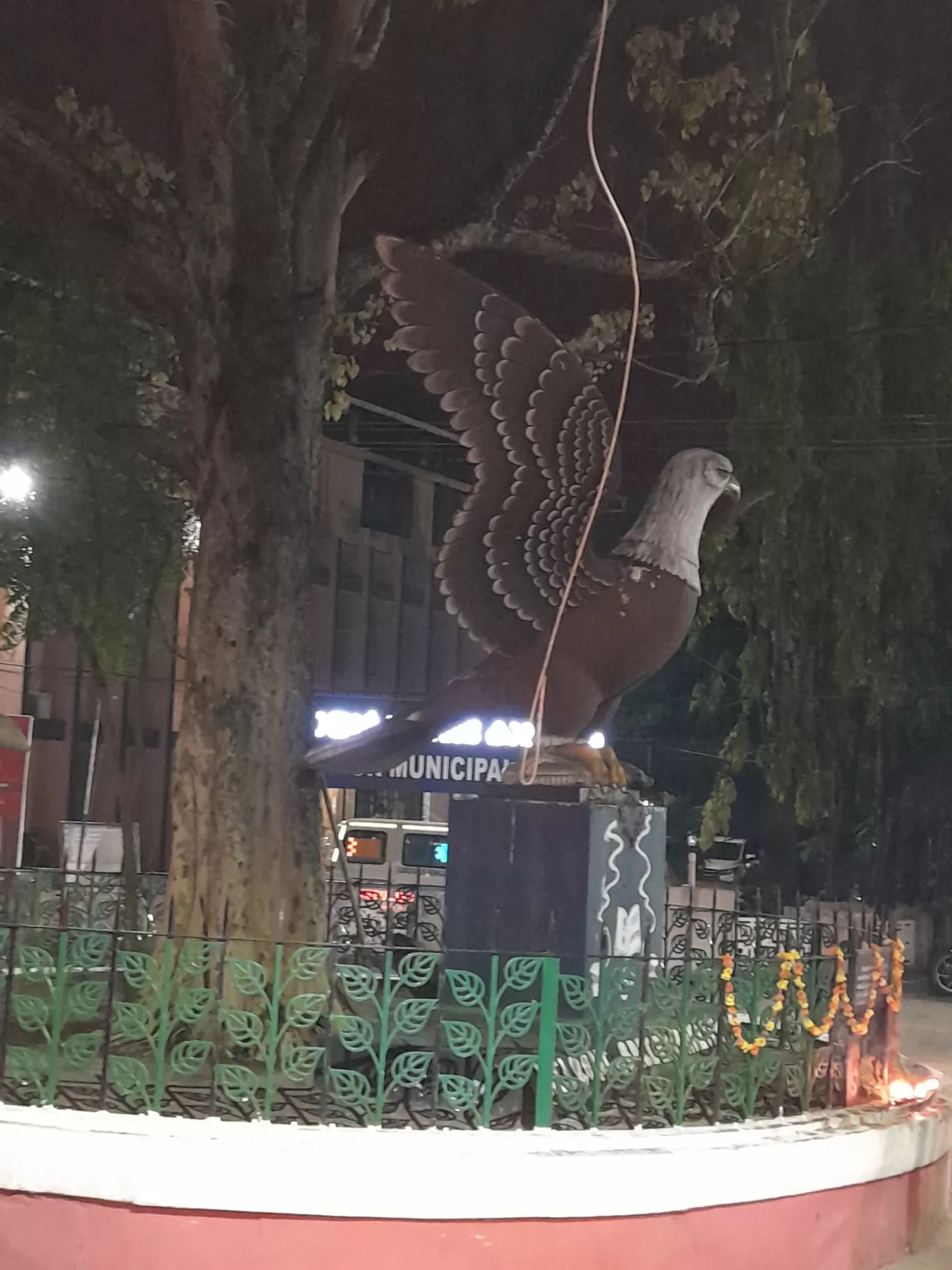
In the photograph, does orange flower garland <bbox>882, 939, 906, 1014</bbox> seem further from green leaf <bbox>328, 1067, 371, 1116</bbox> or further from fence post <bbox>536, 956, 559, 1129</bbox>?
green leaf <bbox>328, 1067, 371, 1116</bbox>

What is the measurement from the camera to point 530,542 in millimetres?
5953

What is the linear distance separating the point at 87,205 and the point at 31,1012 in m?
4.42

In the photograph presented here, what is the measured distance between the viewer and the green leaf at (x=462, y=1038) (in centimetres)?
471

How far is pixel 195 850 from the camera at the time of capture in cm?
615

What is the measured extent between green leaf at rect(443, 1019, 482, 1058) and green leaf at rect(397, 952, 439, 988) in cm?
22

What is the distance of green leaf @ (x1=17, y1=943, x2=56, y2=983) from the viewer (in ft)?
16.8

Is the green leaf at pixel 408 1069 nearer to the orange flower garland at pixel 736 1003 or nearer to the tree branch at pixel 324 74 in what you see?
the orange flower garland at pixel 736 1003

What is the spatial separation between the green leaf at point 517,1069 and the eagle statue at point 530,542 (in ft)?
4.74

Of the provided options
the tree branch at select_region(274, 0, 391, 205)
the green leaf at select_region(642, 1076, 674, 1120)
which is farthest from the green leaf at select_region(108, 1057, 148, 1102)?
the tree branch at select_region(274, 0, 391, 205)

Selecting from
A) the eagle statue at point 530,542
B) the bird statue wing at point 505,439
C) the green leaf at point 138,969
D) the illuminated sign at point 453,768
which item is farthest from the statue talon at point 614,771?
the illuminated sign at point 453,768

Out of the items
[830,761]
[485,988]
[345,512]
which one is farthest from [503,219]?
[345,512]

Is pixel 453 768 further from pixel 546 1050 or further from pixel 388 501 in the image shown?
pixel 546 1050

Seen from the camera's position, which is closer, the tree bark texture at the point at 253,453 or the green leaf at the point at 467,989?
the green leaf at the point at 467,989

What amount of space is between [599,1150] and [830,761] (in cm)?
1057
